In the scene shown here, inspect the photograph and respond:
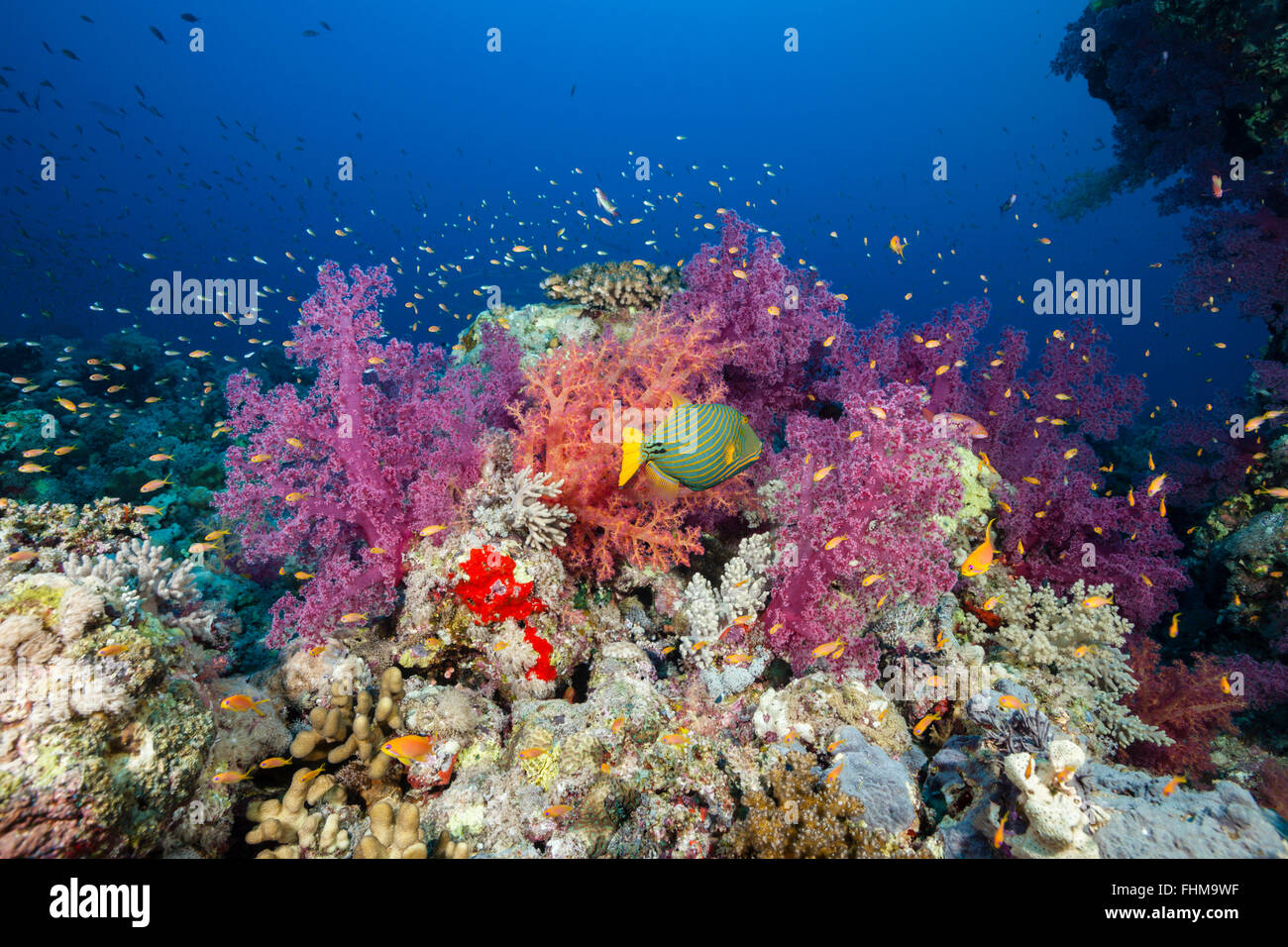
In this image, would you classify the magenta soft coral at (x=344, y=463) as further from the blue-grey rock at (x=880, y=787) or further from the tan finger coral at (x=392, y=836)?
the blue-grey rock at (x=880, y=787)

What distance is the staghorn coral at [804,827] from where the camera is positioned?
8.38 feet

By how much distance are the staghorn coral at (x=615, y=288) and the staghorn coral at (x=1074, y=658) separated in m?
5.08

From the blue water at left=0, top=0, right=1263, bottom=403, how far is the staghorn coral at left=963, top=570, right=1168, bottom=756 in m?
87.7

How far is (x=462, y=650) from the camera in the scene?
3.87 meters

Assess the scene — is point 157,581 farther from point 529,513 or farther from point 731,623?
point 731,623

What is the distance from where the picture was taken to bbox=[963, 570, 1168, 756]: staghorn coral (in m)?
4.18

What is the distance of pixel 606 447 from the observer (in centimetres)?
416

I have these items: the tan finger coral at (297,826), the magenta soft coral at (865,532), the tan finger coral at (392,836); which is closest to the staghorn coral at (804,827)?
the magenta soft coral at (865,532)

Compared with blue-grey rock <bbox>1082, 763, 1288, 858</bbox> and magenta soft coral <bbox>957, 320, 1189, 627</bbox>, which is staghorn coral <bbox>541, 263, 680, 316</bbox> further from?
blue-grey rock <bbox>1082, 763, 1288, 858</bbox>

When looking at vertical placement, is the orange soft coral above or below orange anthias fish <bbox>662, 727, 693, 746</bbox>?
above

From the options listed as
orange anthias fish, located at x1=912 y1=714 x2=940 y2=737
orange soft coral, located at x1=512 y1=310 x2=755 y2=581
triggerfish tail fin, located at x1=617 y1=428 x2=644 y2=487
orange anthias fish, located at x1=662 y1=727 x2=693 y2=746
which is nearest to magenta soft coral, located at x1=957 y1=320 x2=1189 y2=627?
orange anthias fish, located at x1=912 y1=714 x2=940 y2=737

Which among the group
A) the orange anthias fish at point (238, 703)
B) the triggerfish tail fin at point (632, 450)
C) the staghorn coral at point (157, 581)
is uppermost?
the triggerfish tail fin at point (632, 450)

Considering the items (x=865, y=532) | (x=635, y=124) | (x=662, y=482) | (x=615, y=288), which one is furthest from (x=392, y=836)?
(x=635, y=124)

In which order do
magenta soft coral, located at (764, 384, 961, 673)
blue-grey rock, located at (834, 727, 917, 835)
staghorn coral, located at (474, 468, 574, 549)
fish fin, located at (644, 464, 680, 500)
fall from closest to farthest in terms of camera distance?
blue-grey rock, located at (834, 727, 917, 835) → fish fin, located at (644, 464, 680, 500) → magenta soft coral, located at (764, 384, 961, 673) → staghorn coral, located at (474, 468, 574, 549)
